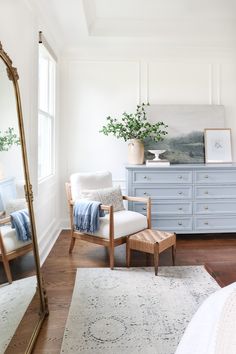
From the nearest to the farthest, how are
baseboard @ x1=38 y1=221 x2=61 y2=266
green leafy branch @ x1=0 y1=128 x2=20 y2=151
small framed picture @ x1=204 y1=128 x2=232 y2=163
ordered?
green leafy branch @ x1=0 y1=128 x2=20 y2=151
baseboard @ x1=38 y1=221 x2=61 y2=266
small framed picture @ x1=204 y1=128 x2=232 y2=163

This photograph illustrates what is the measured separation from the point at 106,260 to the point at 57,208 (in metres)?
1.34

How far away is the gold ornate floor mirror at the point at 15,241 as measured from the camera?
1439mm

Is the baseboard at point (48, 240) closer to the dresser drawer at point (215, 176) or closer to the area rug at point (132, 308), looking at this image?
the area rug at point (132, 308)

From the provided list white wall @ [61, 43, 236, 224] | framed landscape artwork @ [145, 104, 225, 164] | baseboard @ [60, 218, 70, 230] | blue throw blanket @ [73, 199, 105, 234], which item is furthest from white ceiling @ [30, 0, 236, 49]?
baseboard @ [60, 218, 70, 230]

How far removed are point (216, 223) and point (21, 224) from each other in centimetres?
277

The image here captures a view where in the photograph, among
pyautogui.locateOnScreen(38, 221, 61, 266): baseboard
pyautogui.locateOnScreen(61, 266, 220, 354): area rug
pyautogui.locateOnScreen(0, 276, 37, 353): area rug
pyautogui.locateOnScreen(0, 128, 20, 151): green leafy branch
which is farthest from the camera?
pyautogui.locateOnScreen(38, 221, 61, 266): baseboard

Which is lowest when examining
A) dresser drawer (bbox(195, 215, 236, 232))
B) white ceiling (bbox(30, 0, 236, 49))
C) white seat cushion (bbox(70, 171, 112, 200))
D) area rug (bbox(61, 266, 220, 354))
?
area rug (bbox(61, 266, 220, 354))

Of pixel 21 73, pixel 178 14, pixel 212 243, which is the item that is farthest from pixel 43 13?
pixel 212 243

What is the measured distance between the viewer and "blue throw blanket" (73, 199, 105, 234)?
2.85 meters

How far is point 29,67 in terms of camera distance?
256 cm

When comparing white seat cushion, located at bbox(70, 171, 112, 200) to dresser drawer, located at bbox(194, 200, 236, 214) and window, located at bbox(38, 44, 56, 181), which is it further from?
dresser drawer, located at bbox(194, 200, 236, 214)

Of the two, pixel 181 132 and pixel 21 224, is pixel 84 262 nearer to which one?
pixel 21 224

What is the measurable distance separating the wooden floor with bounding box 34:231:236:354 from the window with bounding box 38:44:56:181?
3.26 feet

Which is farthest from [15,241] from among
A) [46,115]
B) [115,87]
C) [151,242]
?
[115,87]
